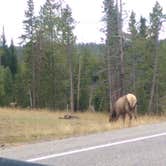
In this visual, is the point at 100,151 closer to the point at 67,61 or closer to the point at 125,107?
the point at 125,107

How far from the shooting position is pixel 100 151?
352 inches

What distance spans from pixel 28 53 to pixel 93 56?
23835 millimetres

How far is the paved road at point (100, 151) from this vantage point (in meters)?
7.87

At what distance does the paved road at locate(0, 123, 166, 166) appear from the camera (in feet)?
25.8

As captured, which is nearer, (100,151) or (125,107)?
(100,151)

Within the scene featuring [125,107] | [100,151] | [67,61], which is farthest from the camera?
[67,61]

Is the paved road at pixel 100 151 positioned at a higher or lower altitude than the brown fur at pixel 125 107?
higher

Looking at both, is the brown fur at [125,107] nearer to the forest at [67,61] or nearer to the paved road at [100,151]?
the paved road at [100,151]

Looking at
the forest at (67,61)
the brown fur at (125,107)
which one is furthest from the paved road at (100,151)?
the forest at (67,61)

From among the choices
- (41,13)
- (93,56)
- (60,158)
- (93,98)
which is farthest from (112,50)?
(60,158)

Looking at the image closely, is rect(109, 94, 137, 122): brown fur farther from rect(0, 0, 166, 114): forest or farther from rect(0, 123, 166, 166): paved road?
rect(0, 0, 166, 114): forest

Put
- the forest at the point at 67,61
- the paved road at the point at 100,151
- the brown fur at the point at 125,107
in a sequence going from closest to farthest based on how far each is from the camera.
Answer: the paved road at the point at 100,151 → the brown fur at the point at 125,107 → the forest at the point at 67,61

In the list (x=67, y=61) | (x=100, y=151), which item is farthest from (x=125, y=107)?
(x=67, y=61)

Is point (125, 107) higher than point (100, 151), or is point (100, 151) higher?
point (100, 151)
